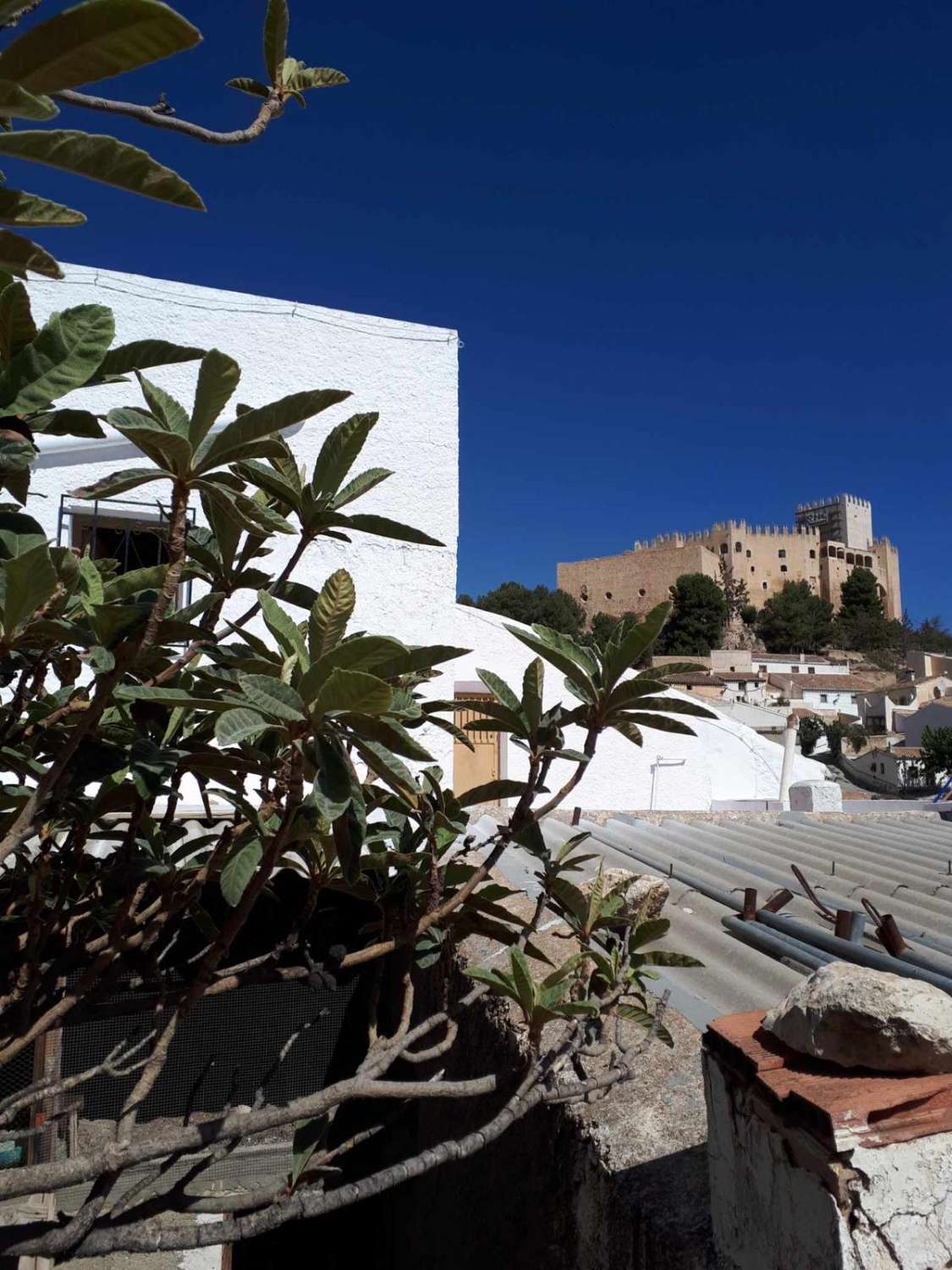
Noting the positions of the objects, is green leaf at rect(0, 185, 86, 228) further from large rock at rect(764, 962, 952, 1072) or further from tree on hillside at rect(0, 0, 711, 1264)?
large rock at rect(764, 962, 952, 1072)

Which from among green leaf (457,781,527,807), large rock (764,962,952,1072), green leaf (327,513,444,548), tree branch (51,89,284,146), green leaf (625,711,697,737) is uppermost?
tree branch (51,89,284,146)

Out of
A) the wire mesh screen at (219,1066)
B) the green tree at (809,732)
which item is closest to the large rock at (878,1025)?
the wire mesh screen at (219,1066)

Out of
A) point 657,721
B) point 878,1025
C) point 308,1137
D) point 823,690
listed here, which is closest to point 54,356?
point 657,721

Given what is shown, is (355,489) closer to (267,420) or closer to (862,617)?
(267,420)

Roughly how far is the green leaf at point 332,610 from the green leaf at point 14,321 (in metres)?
0.54

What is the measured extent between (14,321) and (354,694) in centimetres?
71

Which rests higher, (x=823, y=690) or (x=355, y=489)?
(x=823, y=690)

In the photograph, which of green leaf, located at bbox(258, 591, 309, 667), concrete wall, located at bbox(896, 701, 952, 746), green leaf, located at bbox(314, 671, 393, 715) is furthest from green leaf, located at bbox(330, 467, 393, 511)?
concrete wall, located at bbox(896, 701, 952, 746)

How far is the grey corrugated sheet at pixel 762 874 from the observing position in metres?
2.56

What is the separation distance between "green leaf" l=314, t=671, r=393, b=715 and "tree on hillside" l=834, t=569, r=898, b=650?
66.0 m

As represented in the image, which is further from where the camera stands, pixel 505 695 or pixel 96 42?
pixel 505 695

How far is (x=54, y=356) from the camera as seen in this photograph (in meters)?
1.17

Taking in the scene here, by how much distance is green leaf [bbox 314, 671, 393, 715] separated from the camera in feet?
3.88

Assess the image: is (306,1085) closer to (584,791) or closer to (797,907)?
(797,907)
